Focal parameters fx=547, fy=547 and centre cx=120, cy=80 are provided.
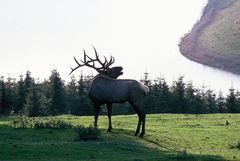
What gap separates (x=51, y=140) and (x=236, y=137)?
11.7 metres

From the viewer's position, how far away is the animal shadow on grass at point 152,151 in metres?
20.6

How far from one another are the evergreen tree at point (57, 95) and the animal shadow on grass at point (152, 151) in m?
41.5

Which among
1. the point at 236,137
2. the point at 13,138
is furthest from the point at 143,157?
the point at 236,137

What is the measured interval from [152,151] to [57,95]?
47477 millimetres

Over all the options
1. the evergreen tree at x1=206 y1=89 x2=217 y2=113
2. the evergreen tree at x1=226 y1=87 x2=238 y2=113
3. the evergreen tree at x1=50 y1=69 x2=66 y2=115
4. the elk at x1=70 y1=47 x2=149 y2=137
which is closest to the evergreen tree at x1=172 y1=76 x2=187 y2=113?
the evergreen tree at x1=206 y1=89 x2=217 y2=113

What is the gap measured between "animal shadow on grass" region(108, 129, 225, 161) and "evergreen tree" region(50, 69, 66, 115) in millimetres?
41492

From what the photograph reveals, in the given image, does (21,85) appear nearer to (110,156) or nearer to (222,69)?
(110,156)

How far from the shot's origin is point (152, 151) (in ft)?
75.1

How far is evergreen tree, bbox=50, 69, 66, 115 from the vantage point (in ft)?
227

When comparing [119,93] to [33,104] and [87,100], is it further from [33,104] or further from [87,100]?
[87,100]

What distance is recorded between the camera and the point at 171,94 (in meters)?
70.6

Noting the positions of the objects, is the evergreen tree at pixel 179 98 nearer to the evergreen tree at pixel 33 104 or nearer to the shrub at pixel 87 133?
the evergreen tree at pixel 33 104

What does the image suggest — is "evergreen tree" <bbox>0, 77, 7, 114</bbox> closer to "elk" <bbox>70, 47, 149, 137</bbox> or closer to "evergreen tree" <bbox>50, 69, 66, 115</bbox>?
"evergreen tree" <bbox>50, 69, 66, 115</bbox>

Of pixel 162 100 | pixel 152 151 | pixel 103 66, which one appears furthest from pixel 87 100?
pixel 152 151
